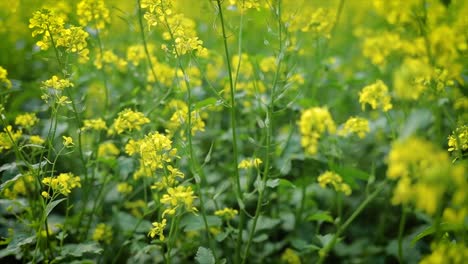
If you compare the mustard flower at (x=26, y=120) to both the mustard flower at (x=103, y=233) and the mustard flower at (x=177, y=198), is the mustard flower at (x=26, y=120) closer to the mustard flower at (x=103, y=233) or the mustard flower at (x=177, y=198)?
the mustard flower at (x=103, y=233)

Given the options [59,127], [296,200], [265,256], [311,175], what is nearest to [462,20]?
[311,175]

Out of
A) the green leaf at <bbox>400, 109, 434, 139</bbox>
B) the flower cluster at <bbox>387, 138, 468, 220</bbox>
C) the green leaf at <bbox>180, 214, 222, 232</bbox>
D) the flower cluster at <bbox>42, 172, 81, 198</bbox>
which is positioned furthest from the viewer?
the green leaf at <bbox>180, 214, 222, 232</bbox>

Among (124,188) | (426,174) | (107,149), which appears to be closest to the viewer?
(426,174)

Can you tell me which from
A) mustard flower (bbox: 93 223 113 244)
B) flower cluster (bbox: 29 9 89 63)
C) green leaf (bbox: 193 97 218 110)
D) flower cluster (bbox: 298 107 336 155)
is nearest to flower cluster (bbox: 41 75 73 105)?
flower cluster (bbox: 29 9 89 63)

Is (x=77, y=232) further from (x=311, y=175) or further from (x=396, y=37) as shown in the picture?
(x=396, y=37)

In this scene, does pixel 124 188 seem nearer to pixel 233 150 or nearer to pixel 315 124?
pixel 233 150

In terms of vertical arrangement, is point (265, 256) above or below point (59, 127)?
below

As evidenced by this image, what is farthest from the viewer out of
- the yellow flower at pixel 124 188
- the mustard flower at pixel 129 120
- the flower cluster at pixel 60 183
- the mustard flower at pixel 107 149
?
the mustard flower at pixel 107 149

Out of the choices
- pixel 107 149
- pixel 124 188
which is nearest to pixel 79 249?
pixel 124 188

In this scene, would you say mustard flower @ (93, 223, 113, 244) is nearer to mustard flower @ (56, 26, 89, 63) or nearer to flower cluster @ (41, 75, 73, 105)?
flower cluster @ (41, 75, 73, 105)

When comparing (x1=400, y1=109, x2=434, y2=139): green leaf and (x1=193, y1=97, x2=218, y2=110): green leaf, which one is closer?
(x1=400, y1=109, x2=434, y2=139): green leaf

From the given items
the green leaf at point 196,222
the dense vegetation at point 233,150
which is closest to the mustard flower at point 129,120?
the dense vegetation at point 233,150
